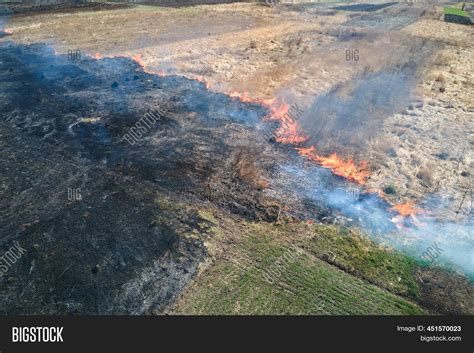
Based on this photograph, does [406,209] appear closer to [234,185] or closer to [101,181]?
[234,185]

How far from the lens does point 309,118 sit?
19.6m

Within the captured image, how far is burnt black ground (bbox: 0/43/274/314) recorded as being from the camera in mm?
10469

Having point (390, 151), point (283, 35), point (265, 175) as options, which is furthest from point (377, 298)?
point (283, 35)

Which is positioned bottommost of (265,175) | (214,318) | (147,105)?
(214,318)

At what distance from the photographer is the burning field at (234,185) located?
10.5 m

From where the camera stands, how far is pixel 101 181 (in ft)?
48.0

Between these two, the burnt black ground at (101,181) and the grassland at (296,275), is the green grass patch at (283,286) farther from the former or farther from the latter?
the burnt black ground at (101,181)

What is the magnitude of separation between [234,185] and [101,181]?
5.25 metres

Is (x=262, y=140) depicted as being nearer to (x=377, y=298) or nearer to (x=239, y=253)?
(x=239, y=253)

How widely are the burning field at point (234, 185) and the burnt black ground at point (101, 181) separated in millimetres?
62

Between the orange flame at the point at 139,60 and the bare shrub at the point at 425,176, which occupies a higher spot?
the orange flame at the point at 139,60

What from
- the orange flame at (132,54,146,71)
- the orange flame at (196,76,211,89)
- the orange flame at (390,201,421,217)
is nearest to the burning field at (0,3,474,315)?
the orange flame at (390,201,421,217)

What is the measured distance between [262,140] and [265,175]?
2.93 m

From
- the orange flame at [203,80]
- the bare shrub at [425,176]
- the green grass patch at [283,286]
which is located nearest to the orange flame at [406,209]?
the bare shrub at [425,176]
